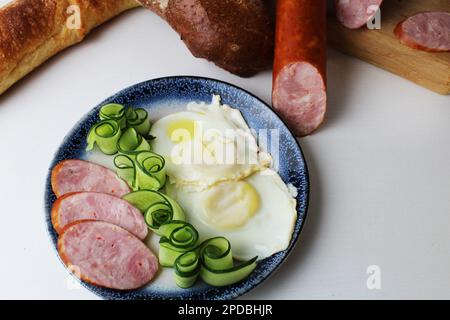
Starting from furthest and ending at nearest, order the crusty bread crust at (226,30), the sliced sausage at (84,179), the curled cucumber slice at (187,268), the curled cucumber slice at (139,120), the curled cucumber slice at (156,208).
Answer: the crusty bread crust at (226,30)
the curled cucumber slice at (139,120)
the sliced sausage at (84,179)
the curled cucumber slice at (156,208)
the curled cucumber slice at (187,268)

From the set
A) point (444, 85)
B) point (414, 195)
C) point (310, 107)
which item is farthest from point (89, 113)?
point (444, 85)

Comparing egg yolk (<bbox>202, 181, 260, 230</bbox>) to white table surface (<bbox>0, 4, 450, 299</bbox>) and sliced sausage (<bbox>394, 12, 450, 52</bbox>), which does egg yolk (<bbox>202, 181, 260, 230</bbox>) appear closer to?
white table surface (<bbox>0, 4, 450, 299</bbox>)

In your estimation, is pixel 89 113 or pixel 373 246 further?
pixel 89 113

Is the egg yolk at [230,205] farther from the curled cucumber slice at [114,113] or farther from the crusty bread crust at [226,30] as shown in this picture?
the crusty bread crust at [226,30]

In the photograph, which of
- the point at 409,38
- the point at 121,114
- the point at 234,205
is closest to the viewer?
the point at 234,205

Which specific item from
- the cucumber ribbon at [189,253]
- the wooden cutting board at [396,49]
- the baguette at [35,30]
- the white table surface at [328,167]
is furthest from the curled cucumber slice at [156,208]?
the wooden cutting board at [396,49]

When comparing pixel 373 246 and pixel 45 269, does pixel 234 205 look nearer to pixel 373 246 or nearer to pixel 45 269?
pixel 373 246

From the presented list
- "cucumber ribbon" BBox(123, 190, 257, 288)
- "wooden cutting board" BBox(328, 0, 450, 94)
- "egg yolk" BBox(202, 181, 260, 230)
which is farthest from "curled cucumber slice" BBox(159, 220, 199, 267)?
"wooden cutting board" BBox(328, 0, 450, 94)

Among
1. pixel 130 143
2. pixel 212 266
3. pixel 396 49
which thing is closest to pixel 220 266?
pixel 212 266
